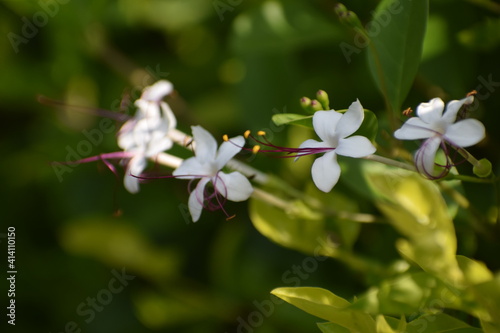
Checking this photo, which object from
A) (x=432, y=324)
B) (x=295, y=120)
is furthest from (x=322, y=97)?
(x=432, y=324)

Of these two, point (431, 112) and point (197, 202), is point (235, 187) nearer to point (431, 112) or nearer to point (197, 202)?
point (197, 202)

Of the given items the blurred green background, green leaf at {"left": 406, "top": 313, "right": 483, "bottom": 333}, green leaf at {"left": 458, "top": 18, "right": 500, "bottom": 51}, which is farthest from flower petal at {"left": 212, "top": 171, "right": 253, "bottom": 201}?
green leaf at {"left": 458, "top": 18, "right": 500, "bottom": 51}

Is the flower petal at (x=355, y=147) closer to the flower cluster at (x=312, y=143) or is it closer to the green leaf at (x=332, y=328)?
the flower cluster at (x=312, y=143)

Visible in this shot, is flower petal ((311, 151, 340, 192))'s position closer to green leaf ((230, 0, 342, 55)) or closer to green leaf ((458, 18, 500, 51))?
green leaf ((458, 18, 500, 51))

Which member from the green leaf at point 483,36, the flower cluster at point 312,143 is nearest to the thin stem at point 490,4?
the green leaf at point 483,36

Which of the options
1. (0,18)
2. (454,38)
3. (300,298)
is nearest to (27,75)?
(0,18)

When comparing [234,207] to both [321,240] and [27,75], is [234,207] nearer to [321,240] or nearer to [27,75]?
[321,240]
